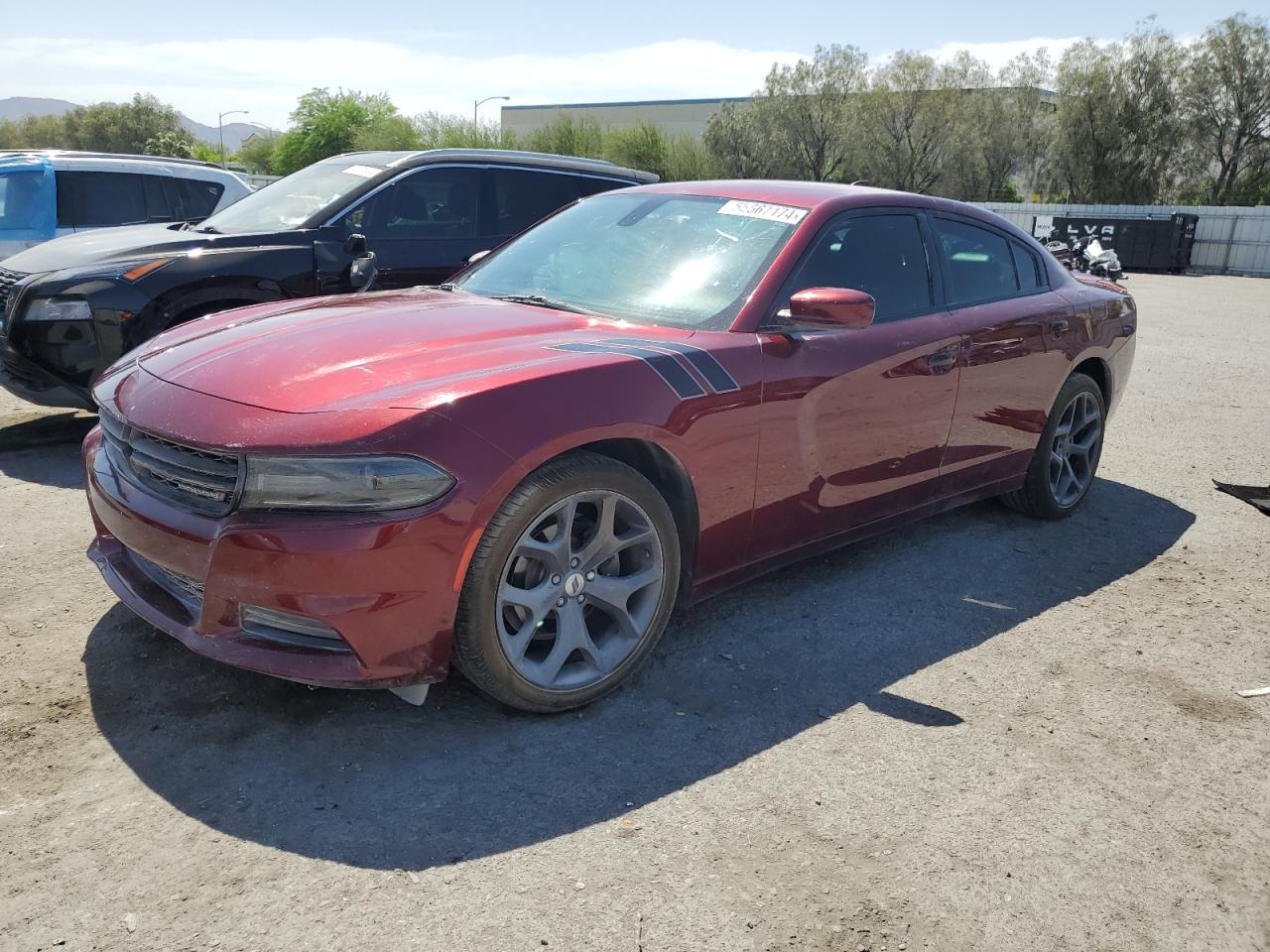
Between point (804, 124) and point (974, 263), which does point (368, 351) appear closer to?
point (974, 263)

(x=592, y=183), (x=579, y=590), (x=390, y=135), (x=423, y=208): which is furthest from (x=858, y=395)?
(x=390, y=135)

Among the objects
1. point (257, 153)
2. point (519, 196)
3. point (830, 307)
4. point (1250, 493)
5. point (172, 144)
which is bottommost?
point (1250, 493)

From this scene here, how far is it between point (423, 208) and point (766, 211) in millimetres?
3506

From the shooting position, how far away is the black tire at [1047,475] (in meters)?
5.03

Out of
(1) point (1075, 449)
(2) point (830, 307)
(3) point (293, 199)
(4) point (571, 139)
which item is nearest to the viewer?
(2) point (830, 307)

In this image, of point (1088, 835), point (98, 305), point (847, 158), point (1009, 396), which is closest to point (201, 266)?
point (98, 305)

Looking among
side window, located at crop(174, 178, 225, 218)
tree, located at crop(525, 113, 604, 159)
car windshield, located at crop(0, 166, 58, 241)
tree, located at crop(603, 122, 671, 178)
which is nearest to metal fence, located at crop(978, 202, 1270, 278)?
side window, located at crop(174, 178, 225, 218)

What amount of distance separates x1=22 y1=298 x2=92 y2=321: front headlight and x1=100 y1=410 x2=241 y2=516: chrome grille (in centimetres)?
290

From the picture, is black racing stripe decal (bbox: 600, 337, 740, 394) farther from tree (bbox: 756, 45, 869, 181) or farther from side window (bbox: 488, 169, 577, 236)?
tree (bbox: 756, 45, 869, 181)

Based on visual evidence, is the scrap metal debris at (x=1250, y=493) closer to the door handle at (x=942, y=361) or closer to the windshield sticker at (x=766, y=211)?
the door handle at (x=942, y=361)

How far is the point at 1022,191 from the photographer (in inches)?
2159

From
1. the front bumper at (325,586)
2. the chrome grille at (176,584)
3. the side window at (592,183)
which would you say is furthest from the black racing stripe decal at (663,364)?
the side window at (592,183)

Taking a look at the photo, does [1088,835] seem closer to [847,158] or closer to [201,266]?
[201,266]

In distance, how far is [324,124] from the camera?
66.0 metres
